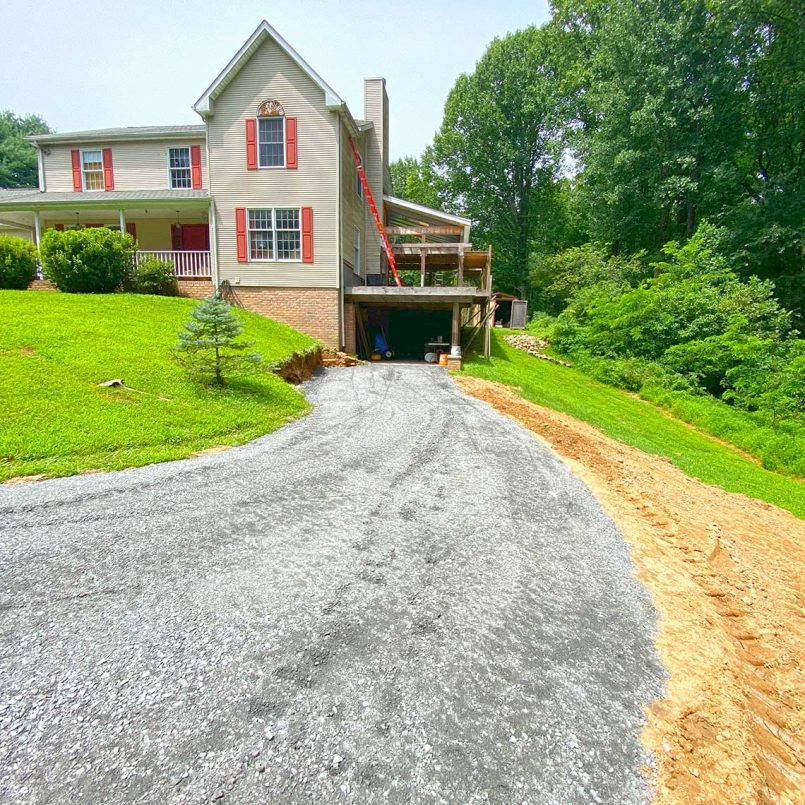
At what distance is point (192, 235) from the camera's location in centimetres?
1828

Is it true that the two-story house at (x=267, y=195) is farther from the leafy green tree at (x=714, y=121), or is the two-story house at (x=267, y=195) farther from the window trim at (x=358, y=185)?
the leafy green tree at (x=714, y=121)

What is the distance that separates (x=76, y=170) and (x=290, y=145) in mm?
9788

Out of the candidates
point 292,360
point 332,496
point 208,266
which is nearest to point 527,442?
point 332,496

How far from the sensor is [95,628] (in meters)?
2.84

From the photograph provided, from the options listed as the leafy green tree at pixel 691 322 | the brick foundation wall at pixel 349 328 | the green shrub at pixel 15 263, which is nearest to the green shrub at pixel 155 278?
the green shrub at pixel 15 263

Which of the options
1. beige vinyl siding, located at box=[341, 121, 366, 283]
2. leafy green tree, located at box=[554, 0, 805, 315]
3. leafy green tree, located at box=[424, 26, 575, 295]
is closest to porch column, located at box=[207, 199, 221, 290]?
beige vinyl siding, located at box=[341, 121, 366, 283]

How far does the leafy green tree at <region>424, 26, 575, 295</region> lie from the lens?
33281 mm

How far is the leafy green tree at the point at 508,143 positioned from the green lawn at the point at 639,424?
67.0 feet

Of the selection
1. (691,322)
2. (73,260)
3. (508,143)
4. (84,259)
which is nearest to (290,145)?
(84,259)

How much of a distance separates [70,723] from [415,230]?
16.7 meters

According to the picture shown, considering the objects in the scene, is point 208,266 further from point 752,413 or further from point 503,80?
point 503,80

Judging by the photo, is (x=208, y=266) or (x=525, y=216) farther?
(x=525, y=216)

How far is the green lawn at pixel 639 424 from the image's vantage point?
890 centimetres

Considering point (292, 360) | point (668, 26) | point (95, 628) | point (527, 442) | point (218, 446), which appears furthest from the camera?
point (668, 26)
